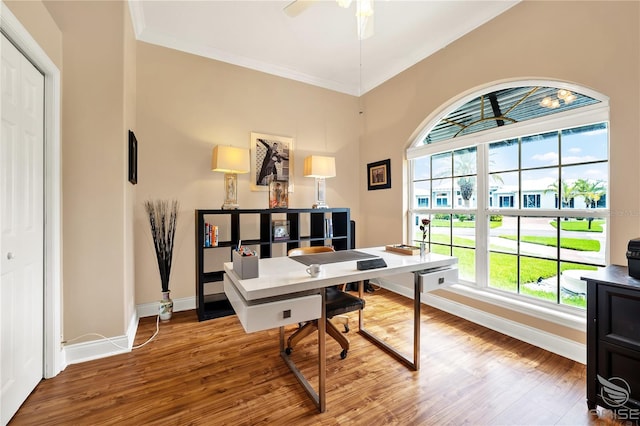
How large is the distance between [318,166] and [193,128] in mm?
1481

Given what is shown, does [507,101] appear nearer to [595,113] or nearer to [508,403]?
[595,113]

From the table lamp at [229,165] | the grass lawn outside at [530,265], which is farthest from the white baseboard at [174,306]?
the grass lawn outside at [530,265]

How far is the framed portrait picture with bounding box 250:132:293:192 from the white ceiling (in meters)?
0.86

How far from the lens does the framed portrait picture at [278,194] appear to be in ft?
11.1

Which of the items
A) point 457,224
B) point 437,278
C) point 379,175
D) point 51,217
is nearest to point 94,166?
point 51,217

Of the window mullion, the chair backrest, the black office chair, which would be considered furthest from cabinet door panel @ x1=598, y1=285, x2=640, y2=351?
the chair backrest

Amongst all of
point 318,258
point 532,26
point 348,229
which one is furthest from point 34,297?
point 532,26

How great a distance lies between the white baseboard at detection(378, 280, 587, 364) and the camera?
2.01 metres

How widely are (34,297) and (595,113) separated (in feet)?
13.1

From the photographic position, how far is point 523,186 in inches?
95.9

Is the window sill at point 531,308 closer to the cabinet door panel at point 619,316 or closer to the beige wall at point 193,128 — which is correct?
the cabinet door panel at point 619,316

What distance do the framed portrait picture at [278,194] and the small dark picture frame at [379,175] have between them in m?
1.25

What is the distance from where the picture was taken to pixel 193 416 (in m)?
1.50

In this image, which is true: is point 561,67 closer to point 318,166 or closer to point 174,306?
point 318,166
